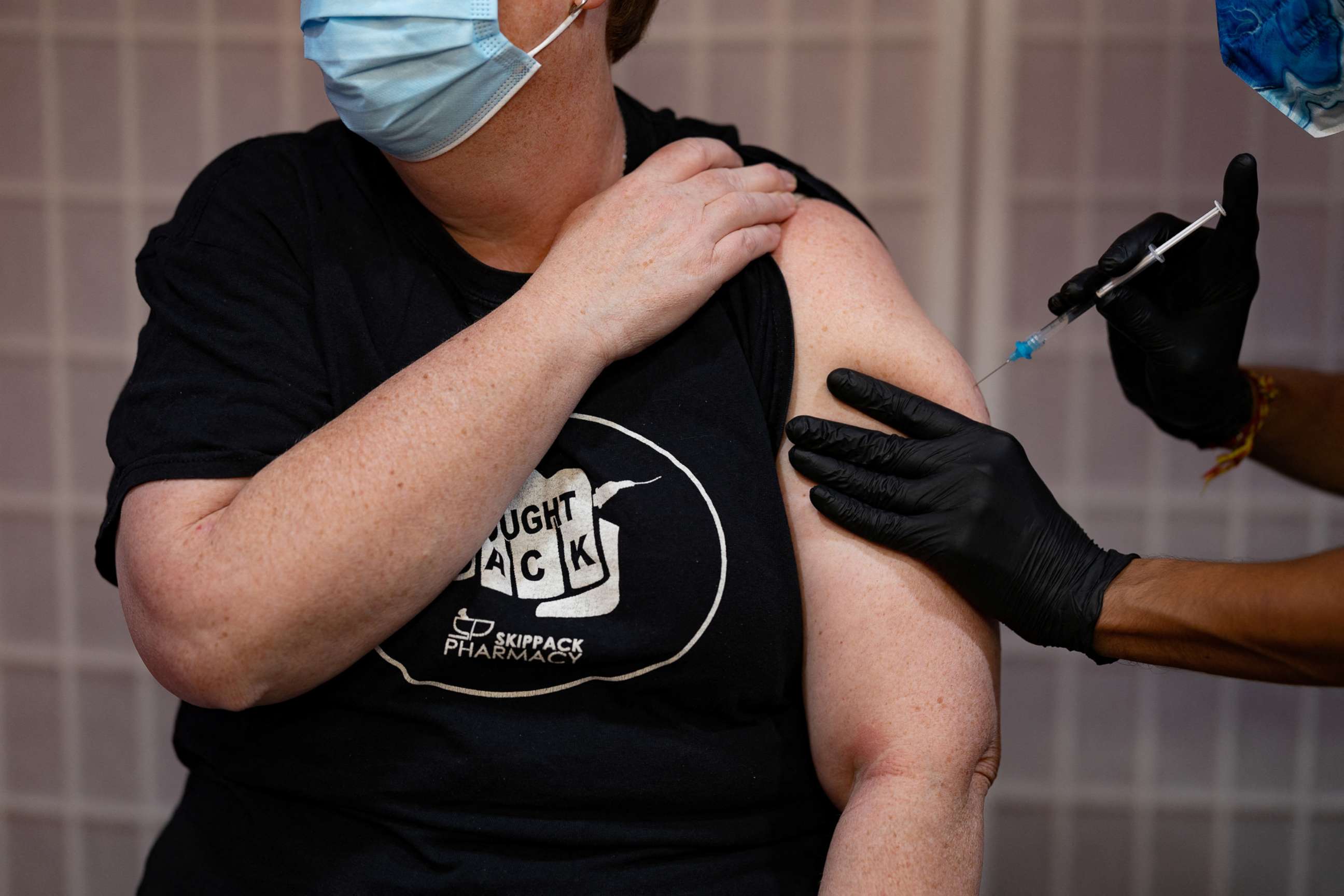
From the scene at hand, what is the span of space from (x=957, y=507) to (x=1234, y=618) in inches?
11.6

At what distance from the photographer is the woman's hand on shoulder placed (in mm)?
1085

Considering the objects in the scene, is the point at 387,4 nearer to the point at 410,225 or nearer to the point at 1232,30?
the point at 410,225

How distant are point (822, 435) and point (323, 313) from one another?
55 cm

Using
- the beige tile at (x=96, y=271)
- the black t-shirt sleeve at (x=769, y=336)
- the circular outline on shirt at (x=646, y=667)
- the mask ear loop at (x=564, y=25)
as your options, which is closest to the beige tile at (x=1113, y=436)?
the black t-shirt sleeve at (x=769, y=336)

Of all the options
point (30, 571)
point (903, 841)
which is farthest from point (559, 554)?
point (30, 571)

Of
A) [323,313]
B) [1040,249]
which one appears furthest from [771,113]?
[323,313]

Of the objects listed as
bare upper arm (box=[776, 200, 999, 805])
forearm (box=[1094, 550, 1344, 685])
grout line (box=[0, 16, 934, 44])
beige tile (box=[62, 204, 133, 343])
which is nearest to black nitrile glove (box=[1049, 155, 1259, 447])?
bare upper arm (box=[776, 200, 999, 805])

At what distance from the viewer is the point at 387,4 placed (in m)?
1.05

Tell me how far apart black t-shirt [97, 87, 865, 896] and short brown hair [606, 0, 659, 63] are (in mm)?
298

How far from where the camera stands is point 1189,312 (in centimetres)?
143

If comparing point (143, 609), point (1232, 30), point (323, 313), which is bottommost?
point (143, 609)

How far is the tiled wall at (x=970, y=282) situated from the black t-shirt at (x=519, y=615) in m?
0.83

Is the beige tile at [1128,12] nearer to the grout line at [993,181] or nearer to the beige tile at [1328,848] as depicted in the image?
the grout line at [993,181]

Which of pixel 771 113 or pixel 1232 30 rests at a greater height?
pixel 1232 30
